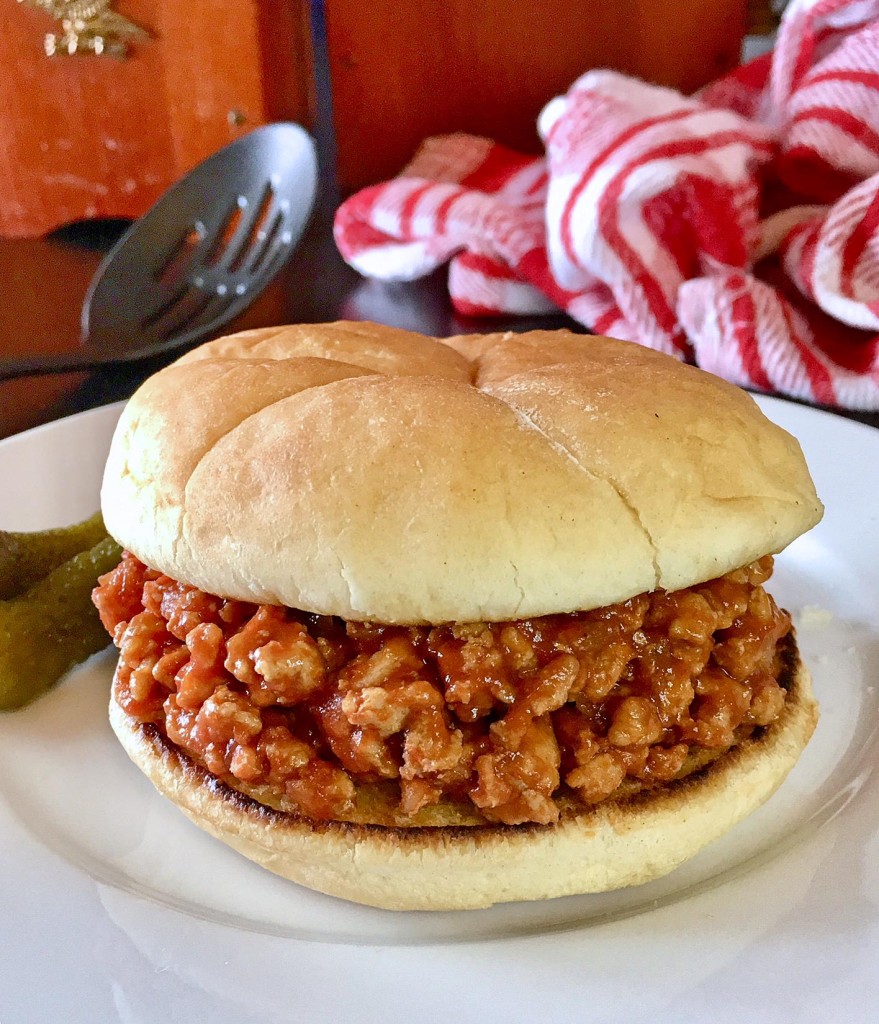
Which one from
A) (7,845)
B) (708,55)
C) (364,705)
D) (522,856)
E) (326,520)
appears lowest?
(7,845)

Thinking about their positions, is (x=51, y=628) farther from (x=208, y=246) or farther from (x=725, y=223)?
(x=725, y=223)

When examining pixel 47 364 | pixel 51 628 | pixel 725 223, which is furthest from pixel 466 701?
pixel 725 223

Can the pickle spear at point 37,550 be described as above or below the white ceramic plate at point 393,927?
above

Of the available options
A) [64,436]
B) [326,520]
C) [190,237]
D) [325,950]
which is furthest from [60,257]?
[325,950]

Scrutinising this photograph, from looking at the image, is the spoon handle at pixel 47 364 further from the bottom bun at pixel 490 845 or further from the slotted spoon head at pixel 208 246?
the bottom bun at pixel 490 845

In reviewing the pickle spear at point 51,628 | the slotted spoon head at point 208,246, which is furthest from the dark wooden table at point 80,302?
the pickle spear at point 51,628

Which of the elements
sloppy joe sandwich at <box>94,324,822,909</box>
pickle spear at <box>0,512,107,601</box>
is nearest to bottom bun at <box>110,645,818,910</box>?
sloppy joe sandwich at <box>94,324,822,909</box>

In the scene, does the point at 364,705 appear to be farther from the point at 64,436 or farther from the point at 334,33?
the point at 334,33
